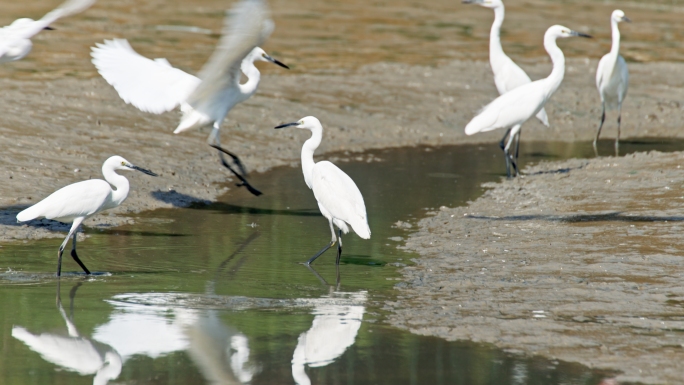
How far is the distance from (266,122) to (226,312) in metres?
7.43

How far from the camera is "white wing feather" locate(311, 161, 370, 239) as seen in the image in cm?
667

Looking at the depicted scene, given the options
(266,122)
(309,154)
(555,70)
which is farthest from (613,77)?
(309,154)

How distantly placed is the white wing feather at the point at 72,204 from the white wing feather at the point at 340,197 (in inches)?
66.9

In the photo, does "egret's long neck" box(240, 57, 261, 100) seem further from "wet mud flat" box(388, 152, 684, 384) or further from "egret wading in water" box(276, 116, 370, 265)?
"wet mud flat" box(388, 152, 684, 384)

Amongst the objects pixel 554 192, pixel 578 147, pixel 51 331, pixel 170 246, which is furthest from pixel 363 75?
pixel 51 331

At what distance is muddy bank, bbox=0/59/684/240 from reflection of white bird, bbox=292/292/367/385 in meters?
3.36

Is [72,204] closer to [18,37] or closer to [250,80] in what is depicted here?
[18,37]

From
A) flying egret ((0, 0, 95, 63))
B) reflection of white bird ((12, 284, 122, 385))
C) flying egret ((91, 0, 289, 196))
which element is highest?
flying egret ((0, 0, 95, 63))

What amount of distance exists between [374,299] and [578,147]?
804 centimetres

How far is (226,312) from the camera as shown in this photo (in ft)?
17.7

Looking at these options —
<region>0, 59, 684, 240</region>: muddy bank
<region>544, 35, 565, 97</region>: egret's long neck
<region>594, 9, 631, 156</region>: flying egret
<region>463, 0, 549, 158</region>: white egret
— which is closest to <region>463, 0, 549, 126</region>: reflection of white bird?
<region>463, 0, 549, 158</region>: white egret

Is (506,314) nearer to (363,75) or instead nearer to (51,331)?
(51,331)

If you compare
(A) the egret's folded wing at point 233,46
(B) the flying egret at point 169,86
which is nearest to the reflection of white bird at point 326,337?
(A) the egret's folded wing at point 233,46

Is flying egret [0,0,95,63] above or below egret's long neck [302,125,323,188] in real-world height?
above
